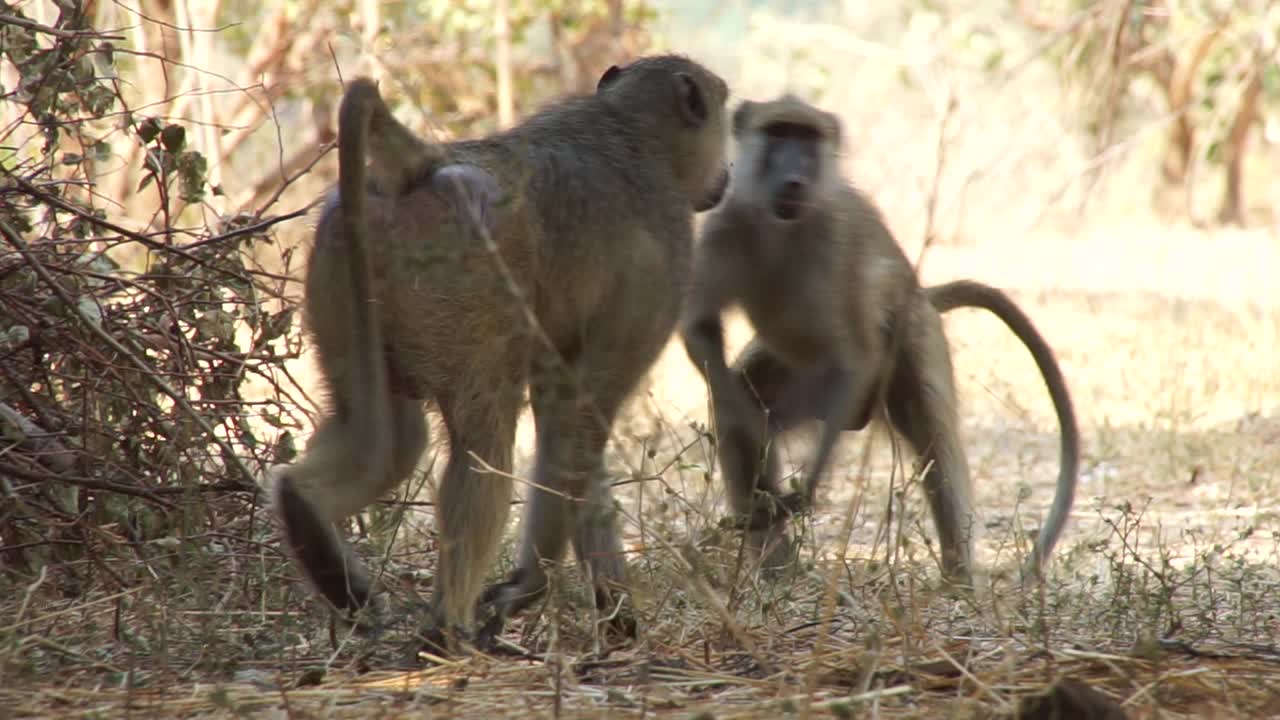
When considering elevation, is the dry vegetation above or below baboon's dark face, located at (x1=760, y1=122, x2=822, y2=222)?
below

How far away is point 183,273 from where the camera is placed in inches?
157

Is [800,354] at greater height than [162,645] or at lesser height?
greater

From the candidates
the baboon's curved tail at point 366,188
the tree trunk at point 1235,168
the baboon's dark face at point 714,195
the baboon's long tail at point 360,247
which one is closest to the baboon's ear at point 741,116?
the baboon's dark face at point 714,195

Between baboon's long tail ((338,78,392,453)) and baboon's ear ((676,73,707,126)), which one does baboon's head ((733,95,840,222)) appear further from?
baboon's long tail ((338,78,392,453))

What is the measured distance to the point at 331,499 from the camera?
3100 millimetres

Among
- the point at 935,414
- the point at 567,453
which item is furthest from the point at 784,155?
the point at 567,453

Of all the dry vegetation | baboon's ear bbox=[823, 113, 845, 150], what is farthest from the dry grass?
baboon's ear bbox=[823, 113, 845, 150]

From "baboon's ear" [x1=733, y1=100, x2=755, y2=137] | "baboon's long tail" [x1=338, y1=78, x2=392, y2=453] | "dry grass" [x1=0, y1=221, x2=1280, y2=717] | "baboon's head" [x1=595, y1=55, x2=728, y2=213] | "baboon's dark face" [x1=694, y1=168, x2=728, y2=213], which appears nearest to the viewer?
"dry grass" [x1=0, y1=221, x2=1280, y2=717]

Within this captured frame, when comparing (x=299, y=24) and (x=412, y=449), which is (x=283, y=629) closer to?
(x=412, y=449)

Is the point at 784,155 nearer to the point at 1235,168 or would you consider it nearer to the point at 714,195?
the point at 714,195

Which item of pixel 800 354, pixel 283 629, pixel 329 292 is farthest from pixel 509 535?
pixel 329 292

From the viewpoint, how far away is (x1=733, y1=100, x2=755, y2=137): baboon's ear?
14.8 ft

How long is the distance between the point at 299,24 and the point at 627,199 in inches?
372

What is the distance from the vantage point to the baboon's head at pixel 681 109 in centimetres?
378
